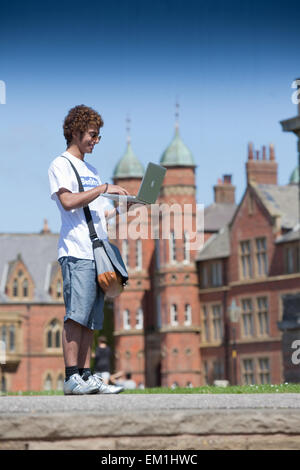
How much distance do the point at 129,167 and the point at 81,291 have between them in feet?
185

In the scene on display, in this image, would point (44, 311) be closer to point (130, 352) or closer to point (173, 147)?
point (130, 352)

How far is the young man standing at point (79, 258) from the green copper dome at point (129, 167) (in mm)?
55277

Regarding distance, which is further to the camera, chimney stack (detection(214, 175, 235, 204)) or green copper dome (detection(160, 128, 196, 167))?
chimney stack (detection(214, 175, 235, 204))

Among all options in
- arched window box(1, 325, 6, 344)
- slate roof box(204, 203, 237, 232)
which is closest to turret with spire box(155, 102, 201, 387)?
slate roof box(204, 203, 237, 232)

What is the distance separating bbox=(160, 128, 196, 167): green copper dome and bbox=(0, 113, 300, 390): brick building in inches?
2.2

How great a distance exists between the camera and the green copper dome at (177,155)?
200 ft

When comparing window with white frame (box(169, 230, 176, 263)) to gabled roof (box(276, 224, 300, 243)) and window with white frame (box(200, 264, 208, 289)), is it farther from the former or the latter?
gabled roof (box(276, 224, 300, 243))

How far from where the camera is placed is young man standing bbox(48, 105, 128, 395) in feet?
25.8

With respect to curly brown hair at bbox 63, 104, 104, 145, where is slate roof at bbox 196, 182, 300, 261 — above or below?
above

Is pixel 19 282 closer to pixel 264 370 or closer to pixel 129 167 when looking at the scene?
pixel 129 167

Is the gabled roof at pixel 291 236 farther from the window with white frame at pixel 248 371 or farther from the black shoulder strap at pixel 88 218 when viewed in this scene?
the black shoulder strap at pixel 88 218

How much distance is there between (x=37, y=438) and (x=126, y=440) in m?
0.49

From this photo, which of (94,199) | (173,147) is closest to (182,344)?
(173,147)

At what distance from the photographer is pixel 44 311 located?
67000 mm
